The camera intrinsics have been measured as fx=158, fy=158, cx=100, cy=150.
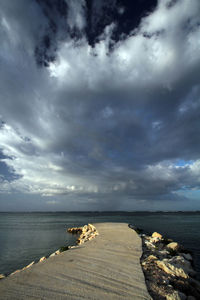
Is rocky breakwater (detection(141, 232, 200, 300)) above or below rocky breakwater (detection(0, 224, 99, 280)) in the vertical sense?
above

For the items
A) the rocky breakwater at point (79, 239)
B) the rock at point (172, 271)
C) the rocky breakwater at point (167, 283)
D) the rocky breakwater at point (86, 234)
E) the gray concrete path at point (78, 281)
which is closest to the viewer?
the gray concrete path at point (78, 281)

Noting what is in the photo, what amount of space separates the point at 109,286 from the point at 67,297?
154 cm

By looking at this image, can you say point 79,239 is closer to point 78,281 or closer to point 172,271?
point 172,271

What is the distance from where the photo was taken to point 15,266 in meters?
13.9

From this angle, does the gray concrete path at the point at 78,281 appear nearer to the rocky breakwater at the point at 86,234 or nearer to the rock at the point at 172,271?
the rock at the point at 172,271

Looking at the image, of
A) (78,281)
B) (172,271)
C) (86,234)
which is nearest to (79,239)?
(86,234)

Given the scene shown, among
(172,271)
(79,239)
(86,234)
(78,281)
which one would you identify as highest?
(78,281)

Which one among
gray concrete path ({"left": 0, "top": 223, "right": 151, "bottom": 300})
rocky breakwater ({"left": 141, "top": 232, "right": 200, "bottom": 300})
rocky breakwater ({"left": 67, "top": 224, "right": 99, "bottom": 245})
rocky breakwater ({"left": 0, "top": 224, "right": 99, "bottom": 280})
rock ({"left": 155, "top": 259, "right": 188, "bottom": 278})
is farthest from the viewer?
rocky breakwater ({"left": 67, "top": 224, "right": 99, "bottom": 245})


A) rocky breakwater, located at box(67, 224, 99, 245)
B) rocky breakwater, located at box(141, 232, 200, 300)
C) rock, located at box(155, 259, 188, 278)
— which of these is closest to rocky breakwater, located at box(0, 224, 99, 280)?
rocky breakwater, located at box(67, 224, 99, 245)

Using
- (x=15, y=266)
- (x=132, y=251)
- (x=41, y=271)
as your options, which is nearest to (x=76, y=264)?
(x=41, y=271)

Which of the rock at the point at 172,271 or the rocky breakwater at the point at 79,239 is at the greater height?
the rock at the point at 172,271

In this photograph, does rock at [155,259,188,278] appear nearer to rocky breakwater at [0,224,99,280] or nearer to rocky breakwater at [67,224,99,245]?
rocky breakwater at [0,224,99,280]

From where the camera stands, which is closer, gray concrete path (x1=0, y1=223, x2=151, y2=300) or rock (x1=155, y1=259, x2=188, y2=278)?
gray concrete path (x1=0, y1=223, x2=151, y2=300)

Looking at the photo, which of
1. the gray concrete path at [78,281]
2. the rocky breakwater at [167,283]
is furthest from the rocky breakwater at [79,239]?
the rocky breakwater at [167,283]
